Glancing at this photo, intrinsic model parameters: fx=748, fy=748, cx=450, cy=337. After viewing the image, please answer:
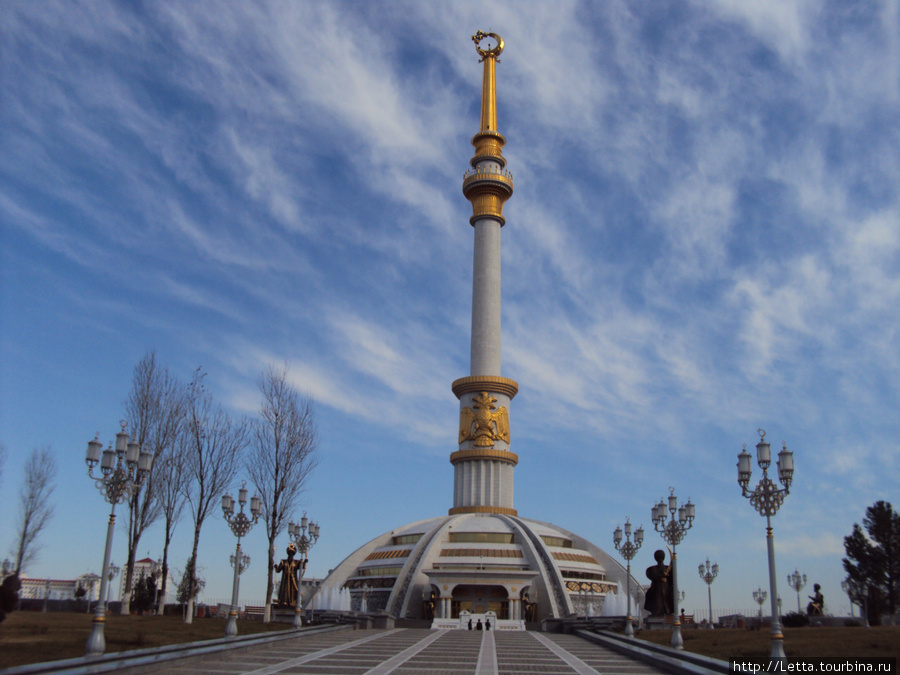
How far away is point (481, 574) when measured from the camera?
45656 mm

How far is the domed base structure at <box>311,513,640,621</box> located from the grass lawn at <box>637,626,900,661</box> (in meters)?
19.1

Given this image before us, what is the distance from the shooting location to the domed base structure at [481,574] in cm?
4541

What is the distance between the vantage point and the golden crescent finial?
6762 centimetres

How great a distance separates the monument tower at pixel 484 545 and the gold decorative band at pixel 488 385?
0.08m

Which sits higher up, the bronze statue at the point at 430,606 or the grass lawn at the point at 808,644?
the grass lawn at the point at 808,644

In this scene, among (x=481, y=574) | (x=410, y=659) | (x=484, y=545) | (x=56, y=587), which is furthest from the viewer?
(x=56, y=587)

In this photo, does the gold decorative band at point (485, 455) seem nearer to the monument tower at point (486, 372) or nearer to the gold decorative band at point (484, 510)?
the monument tower at point (486, 372)

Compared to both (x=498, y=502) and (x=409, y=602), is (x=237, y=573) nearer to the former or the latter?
(x=409, y=602)

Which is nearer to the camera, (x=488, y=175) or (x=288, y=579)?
(x=288, y=579)

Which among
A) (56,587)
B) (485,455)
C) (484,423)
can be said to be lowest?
(56,587)

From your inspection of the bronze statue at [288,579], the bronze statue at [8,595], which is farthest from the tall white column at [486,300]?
the bronze statue at [8,595]

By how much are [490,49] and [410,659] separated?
5898cm

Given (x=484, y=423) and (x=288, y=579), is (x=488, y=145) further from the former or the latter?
(x=288, y=579)

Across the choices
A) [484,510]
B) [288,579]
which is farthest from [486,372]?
[288,579]
